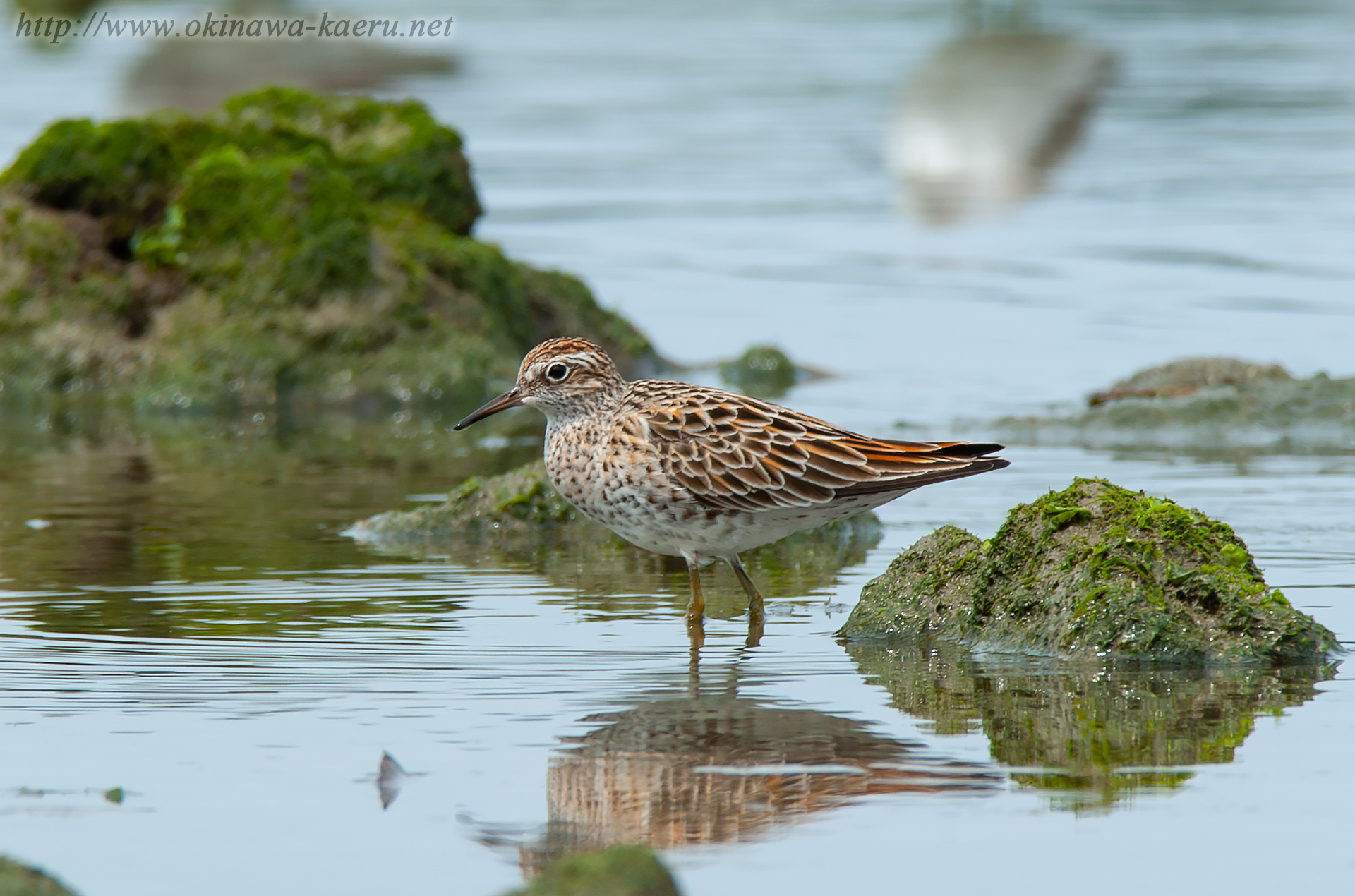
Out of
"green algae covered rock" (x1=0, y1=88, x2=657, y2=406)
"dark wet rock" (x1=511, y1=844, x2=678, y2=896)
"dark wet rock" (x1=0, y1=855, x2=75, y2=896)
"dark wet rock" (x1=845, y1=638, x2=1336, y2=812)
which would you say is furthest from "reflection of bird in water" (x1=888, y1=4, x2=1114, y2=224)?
"dark wet rock" (x1=0, y1=855, x2=75, y2=896)

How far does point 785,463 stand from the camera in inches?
338

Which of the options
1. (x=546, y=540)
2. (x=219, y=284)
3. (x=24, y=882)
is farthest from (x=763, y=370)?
(x=24, y=882)

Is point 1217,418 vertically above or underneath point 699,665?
above

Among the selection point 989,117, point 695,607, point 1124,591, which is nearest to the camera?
point 1124,591

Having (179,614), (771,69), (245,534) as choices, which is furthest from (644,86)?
(179,614)

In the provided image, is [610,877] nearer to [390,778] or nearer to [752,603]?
[390,778]

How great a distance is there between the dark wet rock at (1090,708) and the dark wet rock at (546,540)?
77.3 inches

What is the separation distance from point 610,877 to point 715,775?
62.8 inches

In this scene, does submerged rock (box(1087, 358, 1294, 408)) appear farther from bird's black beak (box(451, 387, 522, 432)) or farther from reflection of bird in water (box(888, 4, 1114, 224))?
reflection of bird in water (box(888, 4, 1114, 224))

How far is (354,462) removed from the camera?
13.0 metres

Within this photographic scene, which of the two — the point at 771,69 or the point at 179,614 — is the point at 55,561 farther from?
the point at 771,69

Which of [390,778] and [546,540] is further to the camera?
[546,540]

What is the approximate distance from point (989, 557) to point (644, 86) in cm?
2409

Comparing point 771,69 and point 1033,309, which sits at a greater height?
point 771,69
